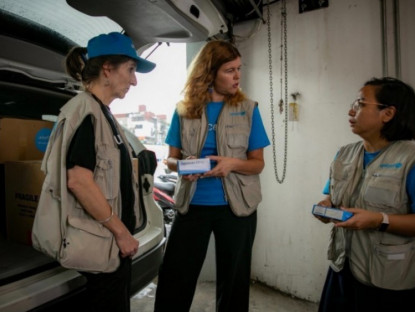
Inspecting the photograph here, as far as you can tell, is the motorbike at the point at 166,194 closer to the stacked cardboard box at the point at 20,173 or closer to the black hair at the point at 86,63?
the stacked cardboard box at the point at 20,173

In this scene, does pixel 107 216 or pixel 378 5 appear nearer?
pixel 107 216

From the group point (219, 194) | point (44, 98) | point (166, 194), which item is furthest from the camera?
point (166, 194)

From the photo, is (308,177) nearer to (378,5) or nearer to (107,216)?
(378,5)

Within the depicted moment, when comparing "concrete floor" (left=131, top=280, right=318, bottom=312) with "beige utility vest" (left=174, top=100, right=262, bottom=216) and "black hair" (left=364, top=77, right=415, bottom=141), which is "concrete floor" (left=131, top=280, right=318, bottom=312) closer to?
"beige utility vest" (left=174, top=100, right=262, bottom=216)

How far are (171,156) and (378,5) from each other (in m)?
1.82

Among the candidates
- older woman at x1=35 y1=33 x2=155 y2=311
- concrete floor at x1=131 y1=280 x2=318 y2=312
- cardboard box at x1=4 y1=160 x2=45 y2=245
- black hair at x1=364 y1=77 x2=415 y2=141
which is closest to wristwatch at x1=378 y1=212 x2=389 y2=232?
black hair at x1=364 y1=77 x2=415 y2=141

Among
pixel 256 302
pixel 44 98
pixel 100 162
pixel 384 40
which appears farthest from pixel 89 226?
pixel 384 40

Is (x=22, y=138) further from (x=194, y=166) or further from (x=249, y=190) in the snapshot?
(x=249, y=190)

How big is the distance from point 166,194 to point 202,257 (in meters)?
3.29

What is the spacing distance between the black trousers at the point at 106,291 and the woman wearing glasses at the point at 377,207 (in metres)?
0.85

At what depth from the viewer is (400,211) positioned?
111 cm

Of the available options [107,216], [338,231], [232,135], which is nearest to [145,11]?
[232,135]

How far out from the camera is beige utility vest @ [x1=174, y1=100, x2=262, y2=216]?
1351mm

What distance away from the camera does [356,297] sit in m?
1.16
